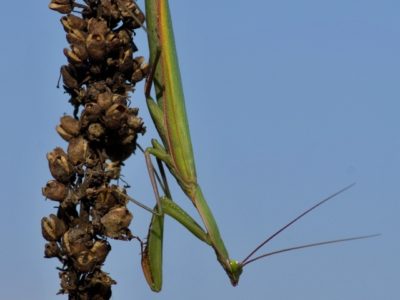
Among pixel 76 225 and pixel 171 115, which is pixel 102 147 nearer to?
pixel 76 225

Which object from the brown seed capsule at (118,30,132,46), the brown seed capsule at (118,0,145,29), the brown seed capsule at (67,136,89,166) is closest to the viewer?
the brown seed capsule at (67,136,89,166)

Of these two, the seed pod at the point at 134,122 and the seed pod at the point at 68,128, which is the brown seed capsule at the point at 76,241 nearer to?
the seed pod at the point at 68,128

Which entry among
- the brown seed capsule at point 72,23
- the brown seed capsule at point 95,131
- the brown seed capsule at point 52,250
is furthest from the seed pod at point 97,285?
the brown seed capsule at point 72,23

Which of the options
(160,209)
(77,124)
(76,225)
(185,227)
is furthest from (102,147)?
(185,227)

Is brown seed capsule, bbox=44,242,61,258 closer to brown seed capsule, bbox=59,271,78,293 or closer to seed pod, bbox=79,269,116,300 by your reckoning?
brown seed capsule, bbox=59,271,78,293

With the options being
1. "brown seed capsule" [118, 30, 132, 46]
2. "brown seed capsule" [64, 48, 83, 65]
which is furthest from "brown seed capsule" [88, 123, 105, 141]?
"brown seed capsule" [118, 30, 132, 46]

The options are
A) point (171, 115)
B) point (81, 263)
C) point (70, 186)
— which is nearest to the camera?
point (81, 263)

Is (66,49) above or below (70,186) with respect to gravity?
above
